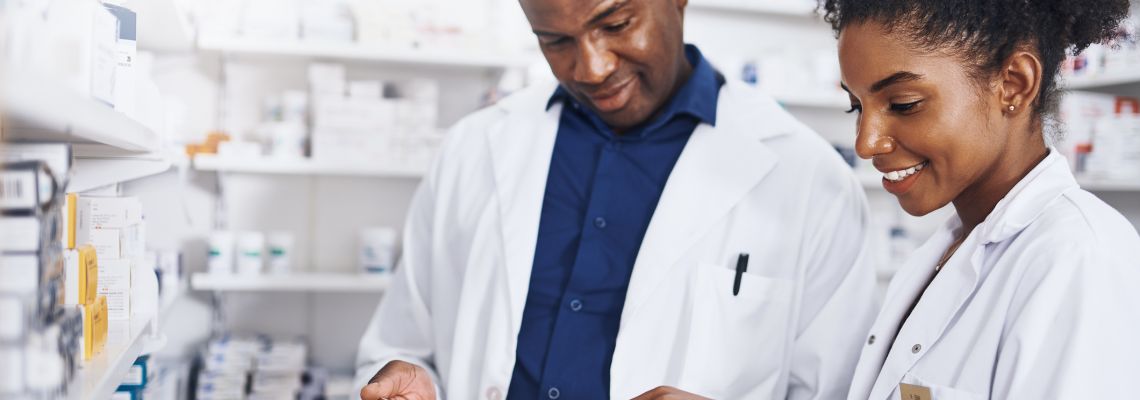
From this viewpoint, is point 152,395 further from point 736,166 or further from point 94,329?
point 736,166

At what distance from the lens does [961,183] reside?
41.9 inches

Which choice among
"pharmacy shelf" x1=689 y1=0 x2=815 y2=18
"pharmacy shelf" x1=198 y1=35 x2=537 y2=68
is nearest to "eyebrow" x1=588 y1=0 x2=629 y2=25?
"pharmacy shelf" x1=198 y1=35 x2=537 y2=68

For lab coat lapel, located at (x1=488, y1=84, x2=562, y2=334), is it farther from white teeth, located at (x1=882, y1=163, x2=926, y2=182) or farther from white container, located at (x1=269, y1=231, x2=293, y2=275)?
white container, located at (x1=269, y1=231, x2=293, y2=275)

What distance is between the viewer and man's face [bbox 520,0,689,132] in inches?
55.0

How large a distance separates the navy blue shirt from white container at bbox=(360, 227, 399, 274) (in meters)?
1.12

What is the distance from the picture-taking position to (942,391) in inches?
39.3

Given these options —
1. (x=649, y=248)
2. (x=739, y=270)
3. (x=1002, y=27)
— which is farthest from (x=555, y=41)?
(x=1002, y=27)

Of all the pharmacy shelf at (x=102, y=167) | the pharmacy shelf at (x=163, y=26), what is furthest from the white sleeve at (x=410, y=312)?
the pharmacy shelf at (x=163, y=26)

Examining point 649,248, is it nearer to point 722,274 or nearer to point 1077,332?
point 722,274

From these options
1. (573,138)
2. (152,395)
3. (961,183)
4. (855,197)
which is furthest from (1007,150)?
(152,395)

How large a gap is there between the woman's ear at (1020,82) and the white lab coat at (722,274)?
17.1 inches

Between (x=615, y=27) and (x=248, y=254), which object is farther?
(x=248, y=254)

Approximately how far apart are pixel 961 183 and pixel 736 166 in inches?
17.9

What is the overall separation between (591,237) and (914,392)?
578mm
